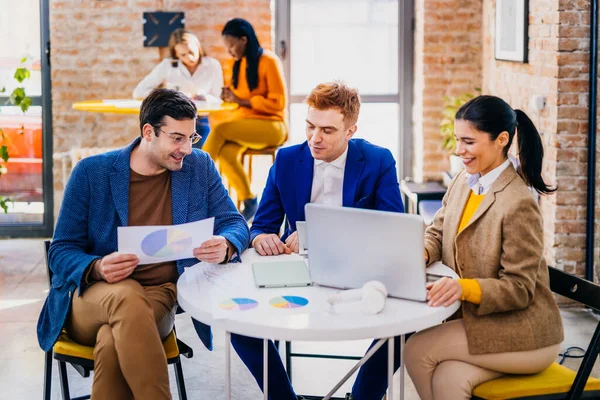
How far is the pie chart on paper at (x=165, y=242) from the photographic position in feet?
9.18

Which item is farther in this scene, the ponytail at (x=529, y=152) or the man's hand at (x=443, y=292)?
the ponytail at (x=529, y=152)

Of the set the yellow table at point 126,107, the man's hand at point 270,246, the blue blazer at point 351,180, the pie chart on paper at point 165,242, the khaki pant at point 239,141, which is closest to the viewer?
the pie chart on paper at point 165,242

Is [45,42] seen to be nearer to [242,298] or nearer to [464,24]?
[464,24]

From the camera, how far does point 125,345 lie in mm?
2705

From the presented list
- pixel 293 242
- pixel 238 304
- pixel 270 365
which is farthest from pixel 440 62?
pixel 238 304

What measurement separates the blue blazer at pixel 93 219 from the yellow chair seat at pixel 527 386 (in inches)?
37.8

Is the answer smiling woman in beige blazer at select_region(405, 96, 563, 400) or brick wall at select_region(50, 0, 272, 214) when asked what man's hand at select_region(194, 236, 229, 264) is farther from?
brick wall at select_region(50, 0, 272, 214)

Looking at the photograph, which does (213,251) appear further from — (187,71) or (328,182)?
(187,71)

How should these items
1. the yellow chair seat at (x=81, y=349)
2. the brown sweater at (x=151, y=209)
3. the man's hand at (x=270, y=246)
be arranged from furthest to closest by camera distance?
the man's hand at (x=270, y=246) < the brown sweater at (x=151, y=209) < the yellow chair seat at (x=81, y=349)

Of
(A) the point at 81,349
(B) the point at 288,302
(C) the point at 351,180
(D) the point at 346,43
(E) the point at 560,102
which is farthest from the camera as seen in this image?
(D) the point at 346,43

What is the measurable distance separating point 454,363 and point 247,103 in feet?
14.1

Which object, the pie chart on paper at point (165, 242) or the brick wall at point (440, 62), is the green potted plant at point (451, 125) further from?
the pie chart on paper at point (165, 242)

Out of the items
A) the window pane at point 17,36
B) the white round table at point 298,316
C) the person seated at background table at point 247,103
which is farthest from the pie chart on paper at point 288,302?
the window pane at point 17,36

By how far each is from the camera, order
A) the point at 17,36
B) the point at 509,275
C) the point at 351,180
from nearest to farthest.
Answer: the point at 509,275
the point at 351,180
the point at 17,36
